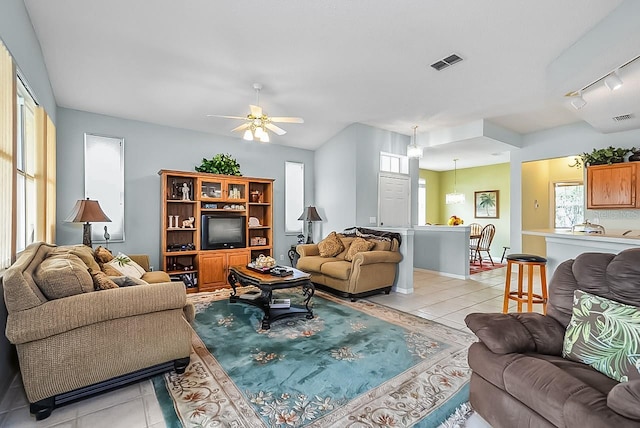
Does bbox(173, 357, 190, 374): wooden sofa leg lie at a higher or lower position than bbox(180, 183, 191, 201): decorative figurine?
lower

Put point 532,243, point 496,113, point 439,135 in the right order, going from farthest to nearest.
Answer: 1. point 532,243
2. point 439,135
3. point 496,113

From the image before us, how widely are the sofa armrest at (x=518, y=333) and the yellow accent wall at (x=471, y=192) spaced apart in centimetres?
755

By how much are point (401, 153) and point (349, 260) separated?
3.07 metres

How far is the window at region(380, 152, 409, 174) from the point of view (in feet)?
20.9

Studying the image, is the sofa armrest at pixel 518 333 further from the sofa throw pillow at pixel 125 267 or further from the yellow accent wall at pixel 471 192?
the yellow accent wall at pixel 471 192

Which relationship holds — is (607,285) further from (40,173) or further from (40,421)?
(40,173)

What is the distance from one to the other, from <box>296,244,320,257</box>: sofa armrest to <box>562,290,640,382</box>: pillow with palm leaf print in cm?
393

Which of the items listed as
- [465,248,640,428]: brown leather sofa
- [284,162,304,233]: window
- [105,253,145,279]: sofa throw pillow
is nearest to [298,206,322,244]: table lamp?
[284,162,304,233]: window

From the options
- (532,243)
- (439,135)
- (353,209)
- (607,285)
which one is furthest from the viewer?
(532,243)

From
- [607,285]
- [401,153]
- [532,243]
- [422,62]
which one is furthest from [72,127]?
[532,243]

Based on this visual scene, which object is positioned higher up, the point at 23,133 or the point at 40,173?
the point at 23,133

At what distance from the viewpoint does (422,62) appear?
3695 mm

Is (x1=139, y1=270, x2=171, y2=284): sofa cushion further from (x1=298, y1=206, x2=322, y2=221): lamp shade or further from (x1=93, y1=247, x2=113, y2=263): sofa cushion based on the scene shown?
(x1=298, y1=206, x2=322, y2=221): lamp shade

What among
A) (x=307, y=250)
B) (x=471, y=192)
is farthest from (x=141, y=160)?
(x=471, y=192)
